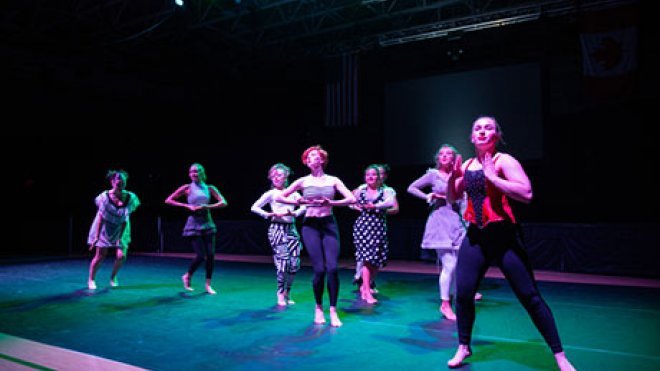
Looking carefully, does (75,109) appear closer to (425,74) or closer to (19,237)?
(19,237)

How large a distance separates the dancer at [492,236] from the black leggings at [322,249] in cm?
156

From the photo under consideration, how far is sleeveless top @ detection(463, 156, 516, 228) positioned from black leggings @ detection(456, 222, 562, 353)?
0.15 feet

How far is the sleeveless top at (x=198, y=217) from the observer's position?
6.69 meters

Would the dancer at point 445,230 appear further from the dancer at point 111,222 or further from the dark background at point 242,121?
the dark background at point 242,121

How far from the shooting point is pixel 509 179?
10.00ft

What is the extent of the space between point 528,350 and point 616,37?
305 inches

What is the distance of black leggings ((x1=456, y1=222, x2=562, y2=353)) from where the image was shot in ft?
9.82

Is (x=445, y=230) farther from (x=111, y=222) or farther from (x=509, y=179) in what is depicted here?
(x=111, y=222)

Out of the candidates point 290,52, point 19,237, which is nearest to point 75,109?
point 19,237

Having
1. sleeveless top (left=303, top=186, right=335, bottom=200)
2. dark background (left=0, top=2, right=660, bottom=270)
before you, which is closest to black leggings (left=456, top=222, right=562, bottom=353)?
sleeveless top (left=303, top=186, right=335, bottom=200)

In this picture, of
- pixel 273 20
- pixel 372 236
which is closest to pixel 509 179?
pixel 372 236

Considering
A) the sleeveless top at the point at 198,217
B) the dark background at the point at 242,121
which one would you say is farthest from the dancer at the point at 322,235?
the dark background at the point at 242,121

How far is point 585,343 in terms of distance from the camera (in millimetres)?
4086

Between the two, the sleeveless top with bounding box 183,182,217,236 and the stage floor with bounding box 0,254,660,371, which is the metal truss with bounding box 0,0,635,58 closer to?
the sleeveless top with bounding box 183,182,217,236
